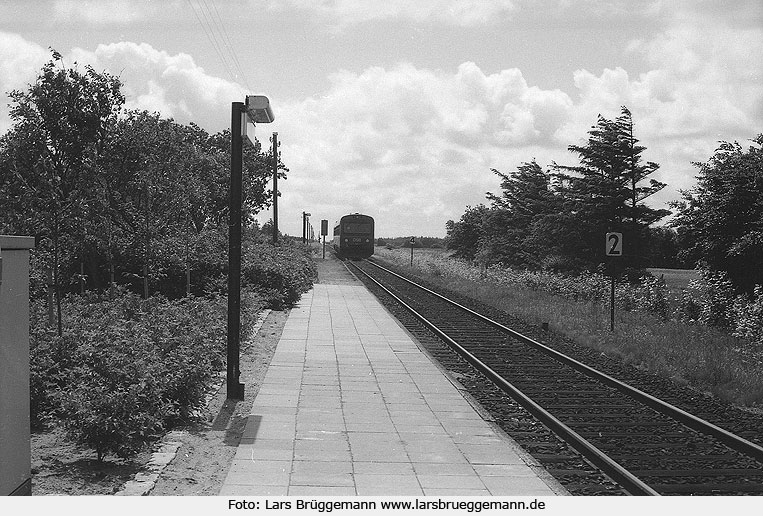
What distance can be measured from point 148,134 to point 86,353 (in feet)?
27.8

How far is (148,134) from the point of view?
15859 mm

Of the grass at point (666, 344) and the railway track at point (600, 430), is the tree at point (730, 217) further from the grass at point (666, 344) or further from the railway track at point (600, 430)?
the railway track at point (600, 430)

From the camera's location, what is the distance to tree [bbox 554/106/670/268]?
32812mm

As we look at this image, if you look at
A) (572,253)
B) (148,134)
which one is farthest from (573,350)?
(572,253)

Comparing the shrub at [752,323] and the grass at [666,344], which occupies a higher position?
the shrub at [752,323]

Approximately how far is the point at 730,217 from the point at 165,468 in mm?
16269

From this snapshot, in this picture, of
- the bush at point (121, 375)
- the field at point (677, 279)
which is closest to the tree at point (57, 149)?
the bush at point (121, 375)

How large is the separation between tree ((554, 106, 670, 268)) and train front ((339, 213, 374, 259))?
26.8 meters

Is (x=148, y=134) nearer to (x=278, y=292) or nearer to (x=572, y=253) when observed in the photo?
(x=278, y=292)

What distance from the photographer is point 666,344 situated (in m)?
14.5

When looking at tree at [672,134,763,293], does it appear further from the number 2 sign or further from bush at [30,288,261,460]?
bush at [30,288,261,460]

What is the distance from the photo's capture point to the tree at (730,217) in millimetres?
18000

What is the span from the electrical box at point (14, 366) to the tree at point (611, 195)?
30657mm

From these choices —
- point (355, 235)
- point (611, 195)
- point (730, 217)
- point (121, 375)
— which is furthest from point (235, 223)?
point (355, 235)
